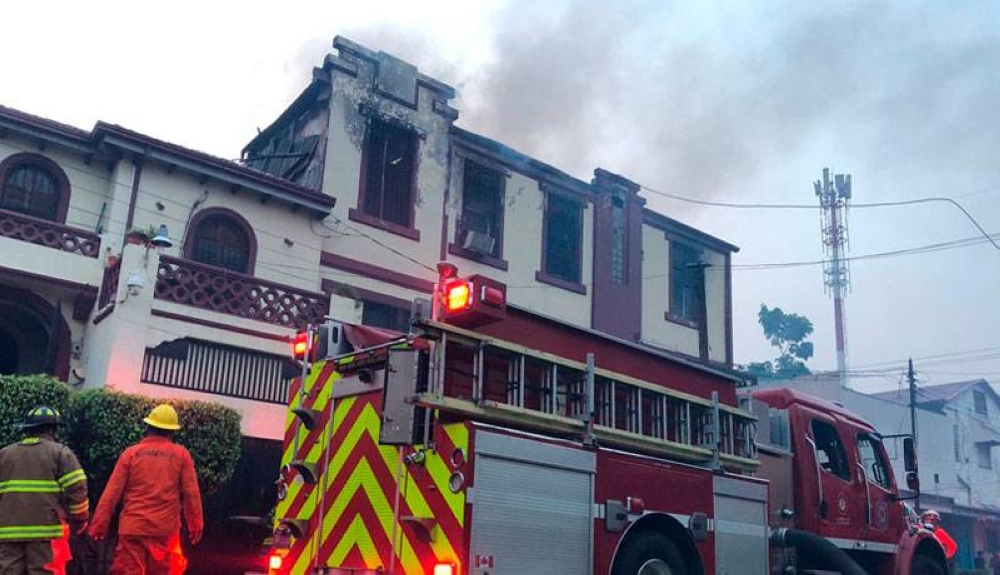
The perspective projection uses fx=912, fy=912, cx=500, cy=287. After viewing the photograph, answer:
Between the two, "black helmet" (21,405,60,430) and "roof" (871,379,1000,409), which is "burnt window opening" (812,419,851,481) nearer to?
"black helmet" (21,405,60,430)

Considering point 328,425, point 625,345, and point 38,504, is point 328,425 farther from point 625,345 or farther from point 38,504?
point 625,345

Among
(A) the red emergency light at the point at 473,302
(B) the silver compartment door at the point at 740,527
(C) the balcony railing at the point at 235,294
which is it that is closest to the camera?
(A) the red emergency light at the point at 473,302

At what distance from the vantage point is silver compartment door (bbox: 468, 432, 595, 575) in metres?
5.59

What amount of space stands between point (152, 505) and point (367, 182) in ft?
42.5

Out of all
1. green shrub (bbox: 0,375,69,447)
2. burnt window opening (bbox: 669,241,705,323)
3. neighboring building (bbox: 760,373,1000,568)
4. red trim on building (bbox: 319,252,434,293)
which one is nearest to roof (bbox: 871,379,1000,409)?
neighboring building (bbox: 760,373,1000,568)

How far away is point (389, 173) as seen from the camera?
62.7 feet

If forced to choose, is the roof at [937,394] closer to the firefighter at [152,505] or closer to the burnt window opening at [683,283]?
the burnt window opening at [683,283]

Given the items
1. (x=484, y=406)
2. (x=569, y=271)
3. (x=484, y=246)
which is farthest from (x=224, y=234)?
(x=484, y=406)

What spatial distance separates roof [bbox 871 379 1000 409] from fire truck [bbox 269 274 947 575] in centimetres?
3912

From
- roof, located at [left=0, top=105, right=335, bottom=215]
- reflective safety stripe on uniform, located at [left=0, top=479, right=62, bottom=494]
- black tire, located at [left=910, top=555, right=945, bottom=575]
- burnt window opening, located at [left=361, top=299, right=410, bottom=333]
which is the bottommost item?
black tire, located at [left=910, top=555, right=945, bottom=575]

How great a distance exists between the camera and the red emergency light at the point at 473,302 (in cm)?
602

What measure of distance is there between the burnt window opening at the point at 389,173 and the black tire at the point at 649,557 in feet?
41.4

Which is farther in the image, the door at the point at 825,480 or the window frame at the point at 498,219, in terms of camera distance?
A: the window frame at the point at 498,219

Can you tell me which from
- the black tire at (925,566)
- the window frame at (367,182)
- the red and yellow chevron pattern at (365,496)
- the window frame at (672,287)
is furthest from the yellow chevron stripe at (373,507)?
Answer: the window frame at (672,287)
